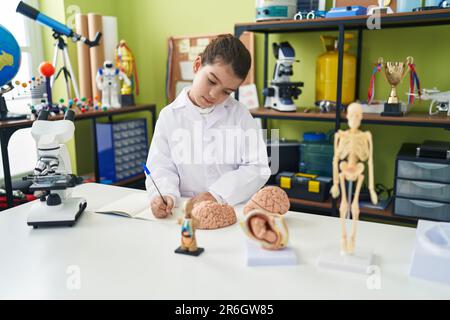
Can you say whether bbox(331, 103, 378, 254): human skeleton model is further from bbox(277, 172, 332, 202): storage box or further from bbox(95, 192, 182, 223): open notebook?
bbox(277, 172, 332, 202): storage box

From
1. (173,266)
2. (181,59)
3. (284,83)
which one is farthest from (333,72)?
(173,266)

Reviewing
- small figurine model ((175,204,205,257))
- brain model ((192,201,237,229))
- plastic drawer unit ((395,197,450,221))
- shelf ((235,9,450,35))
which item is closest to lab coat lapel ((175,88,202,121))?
brain model ((192,201,237,229))

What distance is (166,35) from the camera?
2.87m

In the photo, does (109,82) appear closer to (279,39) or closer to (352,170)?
(279,39)

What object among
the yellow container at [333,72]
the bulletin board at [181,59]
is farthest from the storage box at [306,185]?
the bulletin board at [181,59]

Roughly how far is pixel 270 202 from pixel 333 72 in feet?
4.55

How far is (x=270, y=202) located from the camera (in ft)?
3.51

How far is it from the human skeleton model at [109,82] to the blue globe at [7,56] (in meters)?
0.57

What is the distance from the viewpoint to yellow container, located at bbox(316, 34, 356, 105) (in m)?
2.23

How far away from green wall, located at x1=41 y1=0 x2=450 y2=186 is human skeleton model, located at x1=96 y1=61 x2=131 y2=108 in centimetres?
37

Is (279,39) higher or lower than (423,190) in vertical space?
higher

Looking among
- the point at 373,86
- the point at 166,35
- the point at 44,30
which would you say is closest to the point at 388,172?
the point at 373,86

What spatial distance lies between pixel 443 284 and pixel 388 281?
0.32 feet
